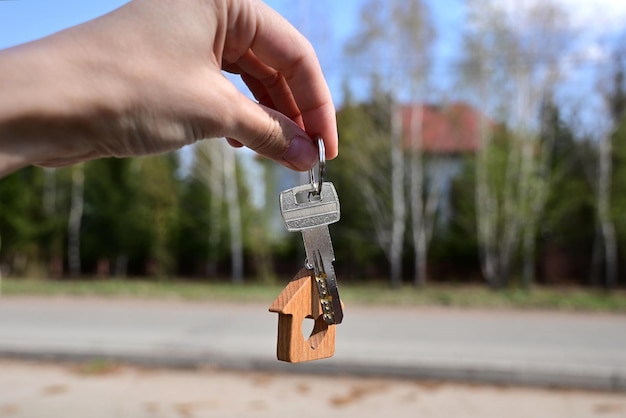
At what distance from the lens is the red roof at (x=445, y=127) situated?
51.0 ft

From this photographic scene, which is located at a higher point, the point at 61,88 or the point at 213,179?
the point at 213,179

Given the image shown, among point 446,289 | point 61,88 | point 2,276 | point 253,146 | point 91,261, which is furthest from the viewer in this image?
point 91,261

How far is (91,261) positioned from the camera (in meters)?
21.9

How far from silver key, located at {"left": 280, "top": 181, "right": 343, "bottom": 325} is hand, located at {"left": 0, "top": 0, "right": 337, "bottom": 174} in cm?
6

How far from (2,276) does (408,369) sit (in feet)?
56.5

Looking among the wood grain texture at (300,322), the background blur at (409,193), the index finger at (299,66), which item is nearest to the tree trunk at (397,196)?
the background blur at (409,193)

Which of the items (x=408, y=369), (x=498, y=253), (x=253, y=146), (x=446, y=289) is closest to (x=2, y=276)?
(x=446, y=289)

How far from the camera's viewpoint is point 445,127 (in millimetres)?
16109

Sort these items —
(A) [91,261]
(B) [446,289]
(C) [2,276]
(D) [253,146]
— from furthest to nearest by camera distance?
(A) [91,261] < (C) [2,276] < (B) [446,289] < (D) [253,146]

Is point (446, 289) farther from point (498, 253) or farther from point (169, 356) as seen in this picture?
point (169, 356)

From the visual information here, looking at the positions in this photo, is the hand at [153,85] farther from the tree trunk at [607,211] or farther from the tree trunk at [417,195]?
the tree trunk at [607,211]

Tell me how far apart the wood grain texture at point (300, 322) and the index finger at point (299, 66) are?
0.28 metres

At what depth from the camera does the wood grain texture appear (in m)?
1.13

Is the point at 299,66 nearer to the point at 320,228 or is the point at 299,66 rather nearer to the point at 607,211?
the point at 320,228
